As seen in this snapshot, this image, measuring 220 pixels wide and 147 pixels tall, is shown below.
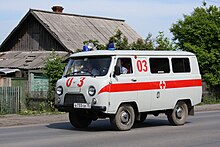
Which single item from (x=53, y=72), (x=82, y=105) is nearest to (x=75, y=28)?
(x=53, y=72)

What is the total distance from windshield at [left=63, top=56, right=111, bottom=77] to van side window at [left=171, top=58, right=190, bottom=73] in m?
2.78

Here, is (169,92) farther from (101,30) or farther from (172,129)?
(101,30)

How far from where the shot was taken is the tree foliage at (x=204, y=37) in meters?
33.1

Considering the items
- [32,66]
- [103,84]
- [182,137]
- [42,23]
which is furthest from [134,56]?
[42,23]

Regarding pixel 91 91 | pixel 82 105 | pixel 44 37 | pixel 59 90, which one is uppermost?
pixel 44 37

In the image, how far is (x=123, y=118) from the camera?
1510 cm

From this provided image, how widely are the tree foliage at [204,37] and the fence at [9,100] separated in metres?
13.9

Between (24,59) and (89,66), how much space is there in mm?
20632

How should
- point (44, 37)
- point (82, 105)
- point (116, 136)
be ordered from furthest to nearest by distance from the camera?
point (44, 37)
point (82, 105)
point (116, 136)

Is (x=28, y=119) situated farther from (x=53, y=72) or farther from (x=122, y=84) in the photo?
(x=122, y=84)

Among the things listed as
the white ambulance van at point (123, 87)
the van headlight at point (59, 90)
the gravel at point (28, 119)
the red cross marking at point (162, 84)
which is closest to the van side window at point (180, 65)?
the white ambulance van at point (123, 87)

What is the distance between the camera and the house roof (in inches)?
1372

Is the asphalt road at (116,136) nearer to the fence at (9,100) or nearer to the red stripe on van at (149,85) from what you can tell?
the red stripe on van at (149,85)

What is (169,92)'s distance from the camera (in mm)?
16406
